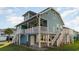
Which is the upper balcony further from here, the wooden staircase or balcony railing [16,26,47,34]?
the wooden staircase

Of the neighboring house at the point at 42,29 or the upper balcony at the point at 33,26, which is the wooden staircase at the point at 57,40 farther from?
the upper balcony at the point at 33,26

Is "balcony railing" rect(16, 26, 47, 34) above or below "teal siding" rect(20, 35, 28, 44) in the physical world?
above

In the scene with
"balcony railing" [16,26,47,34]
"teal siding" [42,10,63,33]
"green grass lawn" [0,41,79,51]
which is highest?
"teal siding" [42,10,63,33]

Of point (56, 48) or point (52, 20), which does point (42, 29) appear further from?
point (56, 48)

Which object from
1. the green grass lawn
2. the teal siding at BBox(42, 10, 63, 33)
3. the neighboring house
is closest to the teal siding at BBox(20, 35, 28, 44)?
the neighboring house

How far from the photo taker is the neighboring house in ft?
11.2

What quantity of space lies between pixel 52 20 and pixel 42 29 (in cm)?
24

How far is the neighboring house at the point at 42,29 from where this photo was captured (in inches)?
135
